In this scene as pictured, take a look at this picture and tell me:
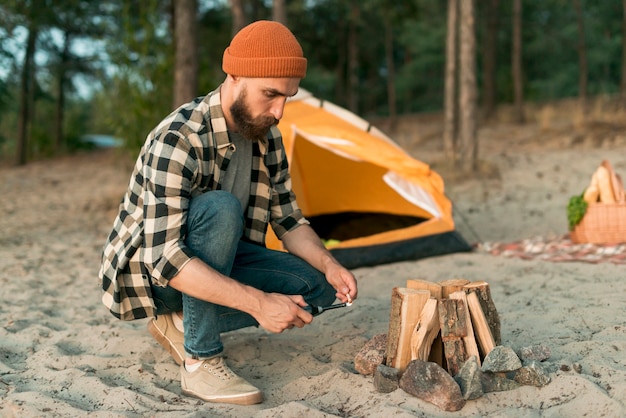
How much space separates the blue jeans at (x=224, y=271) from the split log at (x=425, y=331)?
44 centimetres

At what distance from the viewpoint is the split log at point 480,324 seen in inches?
92.8

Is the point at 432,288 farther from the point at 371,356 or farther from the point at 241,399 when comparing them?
the point at 241,399

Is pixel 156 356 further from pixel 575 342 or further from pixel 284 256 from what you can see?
pixel 575 342

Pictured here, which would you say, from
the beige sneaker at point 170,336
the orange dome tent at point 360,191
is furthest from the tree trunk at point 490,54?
the beige sneaker at point 170,336

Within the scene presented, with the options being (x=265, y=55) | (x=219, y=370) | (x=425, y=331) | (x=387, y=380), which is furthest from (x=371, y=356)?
(x=265, y=55)

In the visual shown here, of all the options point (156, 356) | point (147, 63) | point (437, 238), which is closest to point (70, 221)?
point (147, 63)

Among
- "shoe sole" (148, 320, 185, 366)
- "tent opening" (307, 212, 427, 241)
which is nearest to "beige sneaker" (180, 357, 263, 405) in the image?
"shoe sole" (148, 320, 185, 366)

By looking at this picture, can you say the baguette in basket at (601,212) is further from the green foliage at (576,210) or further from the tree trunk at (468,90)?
the tree trunk at (468,90)

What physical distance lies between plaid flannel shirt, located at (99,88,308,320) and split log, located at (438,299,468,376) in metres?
0.71

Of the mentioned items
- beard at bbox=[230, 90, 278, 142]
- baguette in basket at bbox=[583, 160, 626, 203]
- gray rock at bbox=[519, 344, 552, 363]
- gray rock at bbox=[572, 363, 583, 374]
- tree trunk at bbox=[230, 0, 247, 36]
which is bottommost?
gray rock at bbox=[572, 363, 583, 374]

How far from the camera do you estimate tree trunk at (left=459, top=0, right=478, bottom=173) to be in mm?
7285

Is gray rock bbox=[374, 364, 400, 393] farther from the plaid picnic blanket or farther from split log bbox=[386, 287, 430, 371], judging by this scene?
the plaid picnic blanket

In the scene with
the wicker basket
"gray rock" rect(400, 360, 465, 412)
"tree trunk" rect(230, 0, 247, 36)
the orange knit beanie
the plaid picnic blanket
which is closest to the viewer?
"gray rock" rect(400, 360, 465, 412)

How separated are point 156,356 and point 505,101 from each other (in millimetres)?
14285
